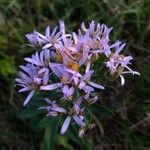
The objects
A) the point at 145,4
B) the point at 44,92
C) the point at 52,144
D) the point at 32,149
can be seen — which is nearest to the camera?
the point at 44,92

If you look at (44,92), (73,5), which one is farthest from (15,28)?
(44,92)

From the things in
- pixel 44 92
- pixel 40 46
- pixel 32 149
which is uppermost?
pixel 40 46

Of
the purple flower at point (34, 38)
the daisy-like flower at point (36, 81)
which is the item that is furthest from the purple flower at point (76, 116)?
the purple flower at point (34, 38)

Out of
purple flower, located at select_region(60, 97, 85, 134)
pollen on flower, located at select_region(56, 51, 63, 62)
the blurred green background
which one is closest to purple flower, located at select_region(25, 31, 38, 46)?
pollen on flower, located at select_region(56, 51, 63, 62)

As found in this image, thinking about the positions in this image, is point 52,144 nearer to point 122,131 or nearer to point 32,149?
point 32,149

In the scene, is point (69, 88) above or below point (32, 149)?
above

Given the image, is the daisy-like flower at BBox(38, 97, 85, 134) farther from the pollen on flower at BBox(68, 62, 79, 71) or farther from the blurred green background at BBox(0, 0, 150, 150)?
the blurred green background at BBox(0, 0, 150, 150)

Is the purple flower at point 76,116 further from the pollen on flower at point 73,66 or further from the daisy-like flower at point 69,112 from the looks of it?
the pollen on flower at point 73,66

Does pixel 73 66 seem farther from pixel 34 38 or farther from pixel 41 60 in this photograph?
pixel 34 38
